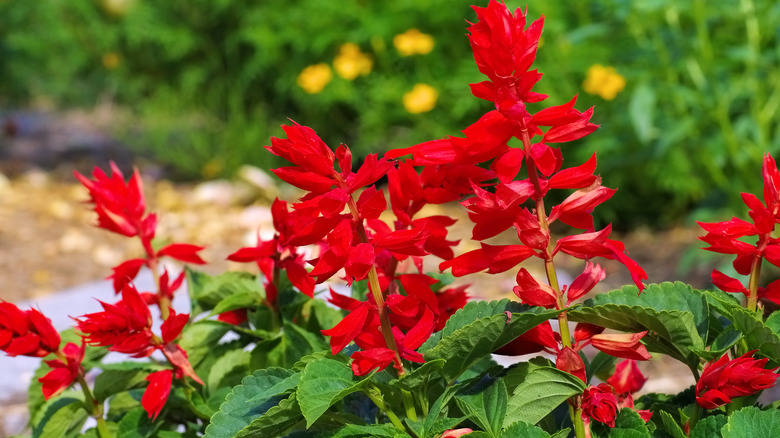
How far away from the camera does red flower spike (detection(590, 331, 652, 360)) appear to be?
78 centimetres

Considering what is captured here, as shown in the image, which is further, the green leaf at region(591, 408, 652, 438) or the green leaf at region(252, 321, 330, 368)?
the green leaf at region(252, 321, 330, 368)

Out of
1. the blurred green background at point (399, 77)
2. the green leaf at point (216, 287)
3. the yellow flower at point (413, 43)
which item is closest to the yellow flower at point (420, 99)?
the blurred green background at point (399, 77)

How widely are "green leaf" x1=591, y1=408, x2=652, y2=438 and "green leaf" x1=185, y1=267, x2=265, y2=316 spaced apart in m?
0.48

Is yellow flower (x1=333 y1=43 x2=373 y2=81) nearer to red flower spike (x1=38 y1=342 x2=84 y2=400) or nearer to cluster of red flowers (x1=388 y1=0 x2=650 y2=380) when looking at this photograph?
red flower spike (x1=38 y1=342 x2=84 y2=400)

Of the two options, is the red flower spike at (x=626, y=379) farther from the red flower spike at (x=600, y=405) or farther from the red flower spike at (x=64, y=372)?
the red flower spike at (x=64, y=372)

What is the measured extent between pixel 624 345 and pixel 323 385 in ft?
0.89

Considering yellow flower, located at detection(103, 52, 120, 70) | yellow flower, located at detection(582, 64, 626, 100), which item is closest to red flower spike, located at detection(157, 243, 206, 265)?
yellow flower, located at detection(582, 64, 626, 100)

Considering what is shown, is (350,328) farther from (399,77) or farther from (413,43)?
(399,77)

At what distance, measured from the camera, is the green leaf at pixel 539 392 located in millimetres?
765

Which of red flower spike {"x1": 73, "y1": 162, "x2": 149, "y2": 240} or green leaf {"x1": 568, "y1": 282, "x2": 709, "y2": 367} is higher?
red flower spike {"x1": 73, "y1": 162, "x2": 149, "y2": 240}

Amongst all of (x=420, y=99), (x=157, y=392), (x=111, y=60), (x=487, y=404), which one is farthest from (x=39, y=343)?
(x=111, y=60)

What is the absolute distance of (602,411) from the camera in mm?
762

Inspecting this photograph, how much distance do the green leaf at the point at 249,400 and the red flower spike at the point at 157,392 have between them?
151 millimetres

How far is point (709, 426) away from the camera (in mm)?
797
